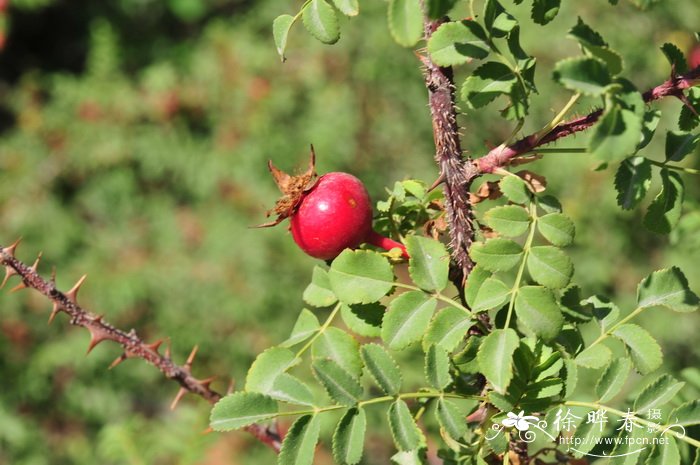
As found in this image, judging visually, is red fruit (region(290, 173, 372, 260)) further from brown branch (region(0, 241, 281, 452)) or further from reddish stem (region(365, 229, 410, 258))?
brown branch (region(0, 241, 281, 452))

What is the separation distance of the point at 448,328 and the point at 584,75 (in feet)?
1.14

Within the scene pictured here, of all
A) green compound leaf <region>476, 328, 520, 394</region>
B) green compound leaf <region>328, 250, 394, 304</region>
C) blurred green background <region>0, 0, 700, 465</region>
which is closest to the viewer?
green compound leaf <region>476, 328, 520, 394</region>

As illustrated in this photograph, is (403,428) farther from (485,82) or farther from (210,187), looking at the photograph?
(210,187)

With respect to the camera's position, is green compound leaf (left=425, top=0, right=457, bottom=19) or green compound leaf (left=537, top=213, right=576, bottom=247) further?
green compound leaf (left=537, top=213, right=576, bottom=247)

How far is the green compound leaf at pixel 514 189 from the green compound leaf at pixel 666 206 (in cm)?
18

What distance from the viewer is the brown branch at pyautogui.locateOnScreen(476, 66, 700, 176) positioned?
93cm

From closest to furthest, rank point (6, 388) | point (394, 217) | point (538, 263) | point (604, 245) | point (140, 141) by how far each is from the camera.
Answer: point (538, 263), point (394, 217), point (6, 388), point (604, 245), point (140, 141)

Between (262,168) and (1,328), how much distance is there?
1376mm

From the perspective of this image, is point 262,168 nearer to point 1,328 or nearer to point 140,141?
point 140,141

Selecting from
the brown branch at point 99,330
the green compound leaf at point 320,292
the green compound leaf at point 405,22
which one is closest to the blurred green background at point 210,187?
the brown branch at point 99,330

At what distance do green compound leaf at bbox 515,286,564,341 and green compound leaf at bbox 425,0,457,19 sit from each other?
0.33m

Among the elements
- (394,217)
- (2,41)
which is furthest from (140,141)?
(394,217)

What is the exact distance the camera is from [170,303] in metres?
3.63

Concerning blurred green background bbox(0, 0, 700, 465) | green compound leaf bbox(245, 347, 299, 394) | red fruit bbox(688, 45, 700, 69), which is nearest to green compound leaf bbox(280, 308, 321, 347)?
green compound leaf bbox(245, 347, 299, 394)
